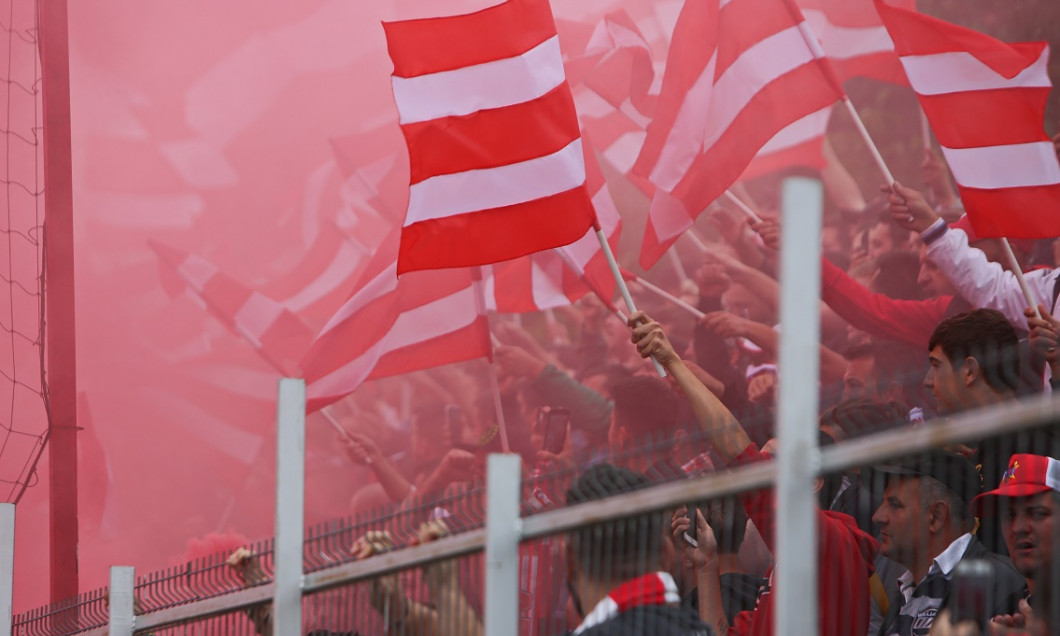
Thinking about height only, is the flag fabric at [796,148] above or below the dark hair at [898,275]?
above

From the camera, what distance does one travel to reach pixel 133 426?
26.4ft

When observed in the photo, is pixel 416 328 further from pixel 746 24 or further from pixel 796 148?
pixel 746 24

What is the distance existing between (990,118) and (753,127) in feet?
3.01

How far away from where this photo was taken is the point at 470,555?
105 inches

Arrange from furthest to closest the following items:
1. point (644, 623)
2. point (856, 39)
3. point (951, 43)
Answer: point (856, 39)
point (951, 43)
point (644, 623)

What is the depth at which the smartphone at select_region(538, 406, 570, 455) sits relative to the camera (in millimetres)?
Result: 6406

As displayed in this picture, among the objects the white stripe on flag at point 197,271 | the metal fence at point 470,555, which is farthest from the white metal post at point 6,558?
the white stripe on flag at point 197,271

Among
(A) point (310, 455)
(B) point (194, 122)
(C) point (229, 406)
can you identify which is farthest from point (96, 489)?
(B) point (194, 122)

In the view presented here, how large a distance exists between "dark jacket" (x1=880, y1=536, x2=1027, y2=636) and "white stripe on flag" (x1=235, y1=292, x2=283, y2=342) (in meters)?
4.89

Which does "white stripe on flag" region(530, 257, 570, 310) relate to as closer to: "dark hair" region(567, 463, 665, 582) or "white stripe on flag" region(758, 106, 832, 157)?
"white stripe on flag" region(758, 106, 832, 157)

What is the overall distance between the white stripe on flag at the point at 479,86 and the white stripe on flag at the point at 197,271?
290cm

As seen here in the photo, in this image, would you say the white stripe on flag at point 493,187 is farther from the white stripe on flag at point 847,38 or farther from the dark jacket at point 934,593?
the dark jacket at point 934,593

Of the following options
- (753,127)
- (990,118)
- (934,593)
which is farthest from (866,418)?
(753,127)

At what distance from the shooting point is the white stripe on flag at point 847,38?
18.6 ft
